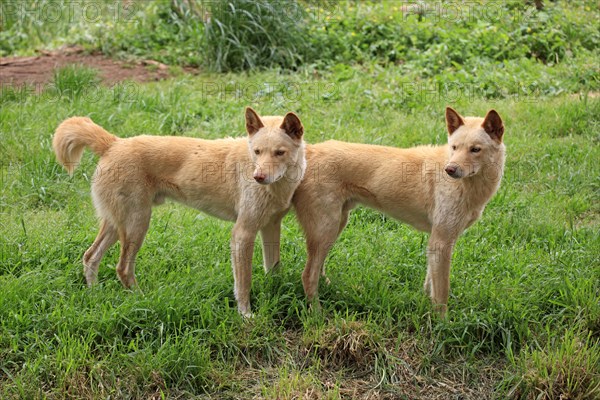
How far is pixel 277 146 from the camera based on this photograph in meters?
5.12

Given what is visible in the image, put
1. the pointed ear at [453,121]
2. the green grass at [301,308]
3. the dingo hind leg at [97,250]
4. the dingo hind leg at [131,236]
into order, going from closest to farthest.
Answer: the green grass at [301,308] < the pointed ear at [453,121] < the dingo hind leg at [131,236] < the dingo hind leg at [97,250]

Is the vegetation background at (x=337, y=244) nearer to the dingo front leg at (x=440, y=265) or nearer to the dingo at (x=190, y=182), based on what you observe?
the dingo front leg at (x=440, y=265)

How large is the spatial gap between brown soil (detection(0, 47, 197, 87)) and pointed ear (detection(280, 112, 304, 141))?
4.78 meters

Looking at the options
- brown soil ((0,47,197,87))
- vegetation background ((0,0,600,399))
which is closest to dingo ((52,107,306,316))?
vegetation background ((0,0,600,399))

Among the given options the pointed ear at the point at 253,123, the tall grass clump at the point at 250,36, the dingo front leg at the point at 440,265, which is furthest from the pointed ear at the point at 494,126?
the tall grass clump at the point at 250,36

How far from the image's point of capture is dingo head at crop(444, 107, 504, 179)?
5.05 m

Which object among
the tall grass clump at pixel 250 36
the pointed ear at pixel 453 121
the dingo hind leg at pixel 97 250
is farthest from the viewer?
the tall grass clump at pixel 250 36

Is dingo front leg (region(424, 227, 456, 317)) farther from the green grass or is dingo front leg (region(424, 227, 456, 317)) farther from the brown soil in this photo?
the brown soil

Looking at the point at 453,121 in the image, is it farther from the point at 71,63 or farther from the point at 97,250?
the point at 71,63

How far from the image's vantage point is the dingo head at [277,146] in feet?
16.6

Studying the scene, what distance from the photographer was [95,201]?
18.0 ft

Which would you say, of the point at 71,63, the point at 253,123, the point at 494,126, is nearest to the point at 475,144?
the point at 494,126

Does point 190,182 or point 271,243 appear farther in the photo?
point 271,243

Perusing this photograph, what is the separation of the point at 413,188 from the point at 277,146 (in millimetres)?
1001
